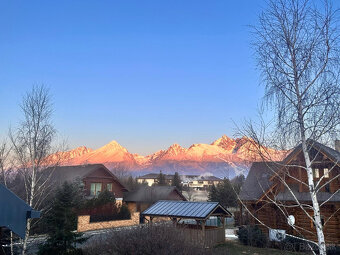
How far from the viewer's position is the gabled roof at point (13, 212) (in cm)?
494

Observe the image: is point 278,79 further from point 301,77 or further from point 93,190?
point 93,190

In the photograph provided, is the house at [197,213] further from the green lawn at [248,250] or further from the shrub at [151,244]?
the shrub at [151,244]

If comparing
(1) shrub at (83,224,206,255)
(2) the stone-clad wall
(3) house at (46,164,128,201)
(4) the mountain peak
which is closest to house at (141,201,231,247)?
(2) the stone-clad wall

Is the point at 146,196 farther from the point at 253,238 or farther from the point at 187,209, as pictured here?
the point at 253,238

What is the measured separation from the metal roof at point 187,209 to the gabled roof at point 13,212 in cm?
1500

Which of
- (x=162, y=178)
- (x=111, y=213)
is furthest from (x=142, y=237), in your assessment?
(x=162, y=178)

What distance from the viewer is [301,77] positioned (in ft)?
25.6

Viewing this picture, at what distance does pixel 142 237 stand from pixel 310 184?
4.92 m

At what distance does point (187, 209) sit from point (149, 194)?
66.9ft

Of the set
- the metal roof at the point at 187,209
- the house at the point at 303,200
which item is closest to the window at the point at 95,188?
the metal roof at the point at 187,209

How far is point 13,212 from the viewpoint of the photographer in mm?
5098

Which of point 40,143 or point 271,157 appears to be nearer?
point 271,157

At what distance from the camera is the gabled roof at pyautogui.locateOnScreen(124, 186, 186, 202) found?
39.9m

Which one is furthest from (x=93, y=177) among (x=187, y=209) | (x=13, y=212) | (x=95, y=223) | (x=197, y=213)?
(x=13, y=212)
